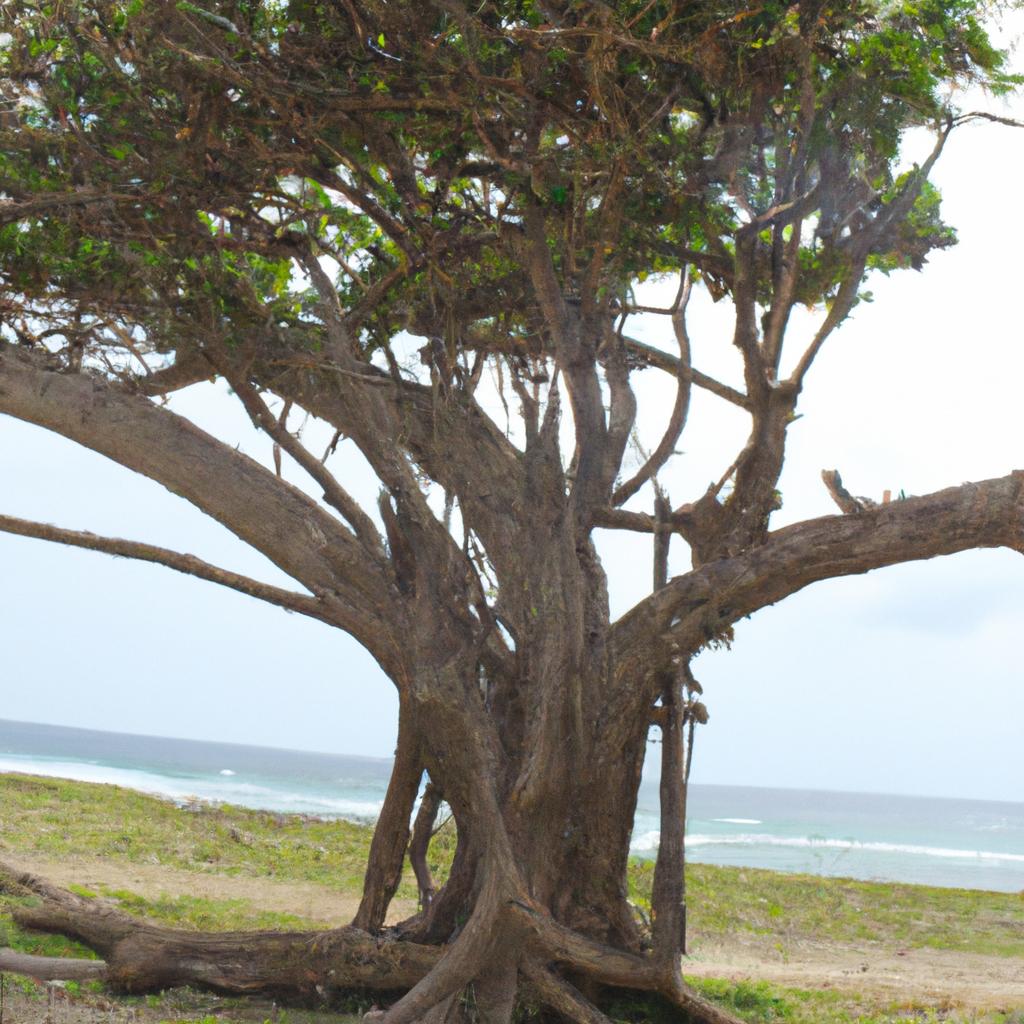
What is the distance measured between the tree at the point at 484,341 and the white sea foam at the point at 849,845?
107 ft

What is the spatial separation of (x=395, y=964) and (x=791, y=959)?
5.14 meters

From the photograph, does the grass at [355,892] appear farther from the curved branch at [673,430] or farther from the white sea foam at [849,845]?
the white sea foam at [849,845]

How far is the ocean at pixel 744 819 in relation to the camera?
33.3 m

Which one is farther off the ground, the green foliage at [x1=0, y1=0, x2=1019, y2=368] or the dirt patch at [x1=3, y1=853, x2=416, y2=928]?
the green foliage at [x1=0, y1=0, x2=1019, y2=368]

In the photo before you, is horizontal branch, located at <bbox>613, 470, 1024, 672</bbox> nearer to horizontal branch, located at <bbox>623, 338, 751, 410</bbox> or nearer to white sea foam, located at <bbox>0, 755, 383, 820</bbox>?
→ horizontal branch, located at <bbox>623, 338, 751, 410</bbox>

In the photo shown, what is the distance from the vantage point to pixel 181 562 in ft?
21.8

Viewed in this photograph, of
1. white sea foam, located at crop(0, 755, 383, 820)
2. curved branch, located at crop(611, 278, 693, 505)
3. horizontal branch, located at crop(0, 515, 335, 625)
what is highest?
curved branch, located at crop(611, 278, 693, 505)

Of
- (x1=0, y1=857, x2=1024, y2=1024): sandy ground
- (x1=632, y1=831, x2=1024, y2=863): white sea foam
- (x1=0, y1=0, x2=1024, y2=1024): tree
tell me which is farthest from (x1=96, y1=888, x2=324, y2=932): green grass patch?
(x1=632, y1=831, x2=1024, y2=863): white sea foam

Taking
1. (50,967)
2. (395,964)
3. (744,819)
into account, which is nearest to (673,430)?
(395,964)

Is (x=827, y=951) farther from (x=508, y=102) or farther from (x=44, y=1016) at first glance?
(x=508, y=102)

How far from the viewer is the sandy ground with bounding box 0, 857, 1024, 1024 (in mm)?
8102

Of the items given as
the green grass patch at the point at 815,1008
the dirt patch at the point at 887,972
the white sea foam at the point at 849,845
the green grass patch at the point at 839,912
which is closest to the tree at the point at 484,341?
the green grass patch at the point at 815,1008

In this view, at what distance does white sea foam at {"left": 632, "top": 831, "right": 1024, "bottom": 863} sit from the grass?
24.1m

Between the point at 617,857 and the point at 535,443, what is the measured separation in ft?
8.27
